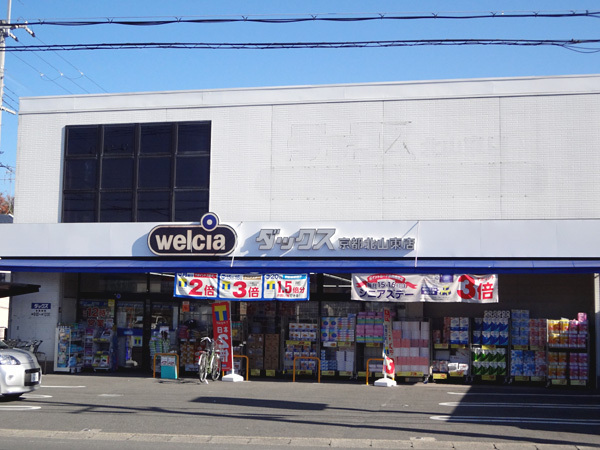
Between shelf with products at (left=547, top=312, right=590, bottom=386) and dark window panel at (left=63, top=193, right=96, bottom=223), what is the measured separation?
14420 mm

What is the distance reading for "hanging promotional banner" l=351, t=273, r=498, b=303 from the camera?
62.6 ft

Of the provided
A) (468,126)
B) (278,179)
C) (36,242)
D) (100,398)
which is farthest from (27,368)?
(468,126)

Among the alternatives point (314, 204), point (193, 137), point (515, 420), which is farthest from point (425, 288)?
point (193, 137)

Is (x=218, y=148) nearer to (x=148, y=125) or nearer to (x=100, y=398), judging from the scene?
(x=148, y=125)

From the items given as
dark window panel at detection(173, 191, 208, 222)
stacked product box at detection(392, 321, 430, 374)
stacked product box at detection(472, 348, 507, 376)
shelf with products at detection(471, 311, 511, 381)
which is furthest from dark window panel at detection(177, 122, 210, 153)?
stacked product box at detection(472, 348, 507, 376)

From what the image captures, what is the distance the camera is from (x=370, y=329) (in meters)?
21.3

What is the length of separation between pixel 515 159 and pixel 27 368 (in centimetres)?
1404

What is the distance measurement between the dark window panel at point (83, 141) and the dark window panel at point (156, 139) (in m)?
1.66

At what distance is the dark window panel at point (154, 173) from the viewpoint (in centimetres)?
2267

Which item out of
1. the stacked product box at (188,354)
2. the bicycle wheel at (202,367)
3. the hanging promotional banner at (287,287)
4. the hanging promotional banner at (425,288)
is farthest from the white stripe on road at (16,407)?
the hanging promotional banner at (425,288)

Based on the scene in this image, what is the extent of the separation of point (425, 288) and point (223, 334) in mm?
6106

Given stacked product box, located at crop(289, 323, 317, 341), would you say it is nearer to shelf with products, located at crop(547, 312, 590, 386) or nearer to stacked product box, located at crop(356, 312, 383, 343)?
stacked product box, located at crop(356, 312, 383, 343)

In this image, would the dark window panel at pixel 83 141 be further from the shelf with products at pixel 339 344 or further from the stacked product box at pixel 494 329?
the stacked product box at pixel 494 329

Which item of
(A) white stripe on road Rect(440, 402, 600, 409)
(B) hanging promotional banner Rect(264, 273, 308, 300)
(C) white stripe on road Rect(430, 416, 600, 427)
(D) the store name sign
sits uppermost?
(D) the store name sign
